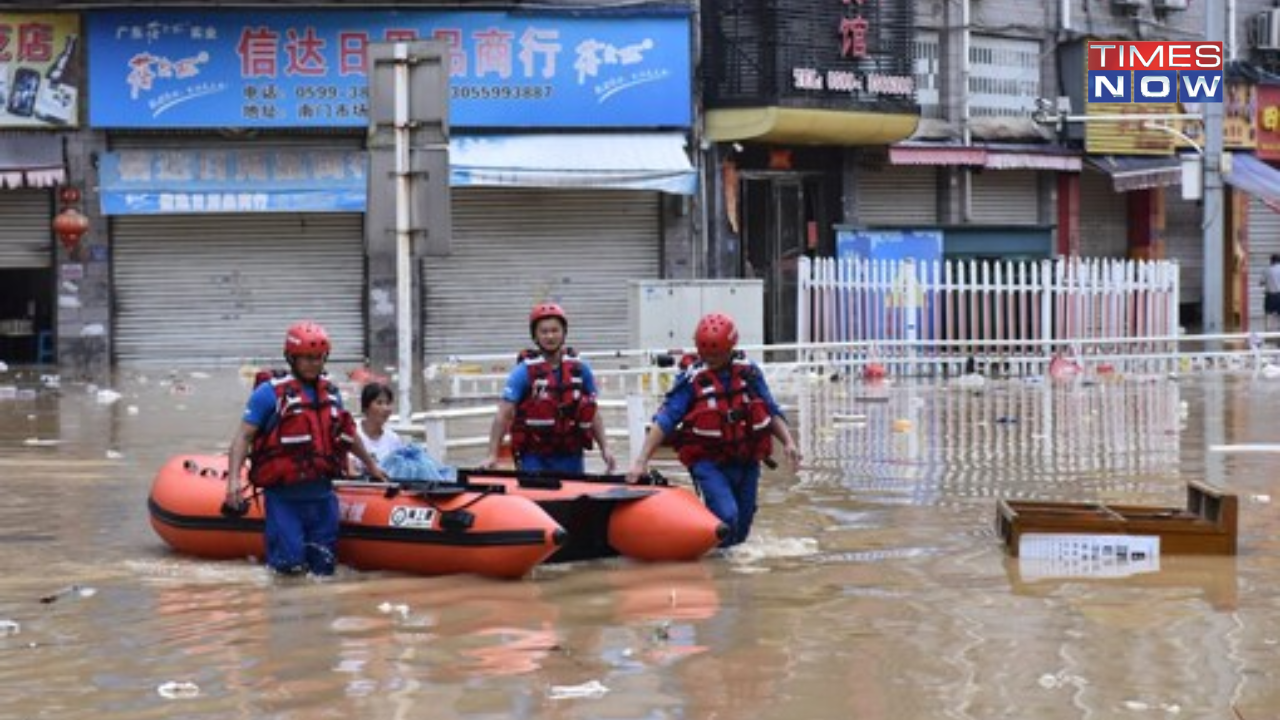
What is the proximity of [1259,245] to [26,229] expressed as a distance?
863 inches

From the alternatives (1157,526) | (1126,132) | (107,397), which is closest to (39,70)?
(107,397)

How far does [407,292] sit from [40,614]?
5.23 metres

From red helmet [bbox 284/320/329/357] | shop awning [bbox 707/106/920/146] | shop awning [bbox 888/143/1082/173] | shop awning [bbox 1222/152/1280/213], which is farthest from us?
shop awning [bbox 1222/152/1280/213]

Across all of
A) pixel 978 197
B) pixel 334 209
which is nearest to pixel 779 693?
pixel 334 209

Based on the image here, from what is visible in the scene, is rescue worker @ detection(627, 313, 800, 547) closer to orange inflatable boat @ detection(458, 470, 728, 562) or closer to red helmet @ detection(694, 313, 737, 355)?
red helmet @ detection(694, 313, 737, 355)

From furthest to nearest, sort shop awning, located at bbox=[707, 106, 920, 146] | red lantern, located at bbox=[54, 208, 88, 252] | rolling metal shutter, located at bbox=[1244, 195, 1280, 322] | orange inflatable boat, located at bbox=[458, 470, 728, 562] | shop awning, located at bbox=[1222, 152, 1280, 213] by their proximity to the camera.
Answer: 1. rolling metal shutter, located at bbox=[1244, 195, 1280, 322]
2. shop awning, located at bbox=[1222, 152, 1280, 213]
3. shop awning, located at bbox=[707, 106, 920, 146]
4. red lantern, located at bbox=[54, 208, 88, 252]
5. orange inflatable boat, located at bbox=[458, 470, 728, 562]

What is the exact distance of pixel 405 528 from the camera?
35.7 feet

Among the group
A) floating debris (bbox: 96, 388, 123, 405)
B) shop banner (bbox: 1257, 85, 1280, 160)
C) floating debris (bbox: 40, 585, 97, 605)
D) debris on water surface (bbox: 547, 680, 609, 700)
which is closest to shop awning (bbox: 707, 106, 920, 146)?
shop banner (bbox: 1257, 85, 1280, 160)

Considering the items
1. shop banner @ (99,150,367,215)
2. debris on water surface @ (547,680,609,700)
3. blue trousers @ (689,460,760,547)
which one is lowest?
debris on water surface @ (547,680,609,700)

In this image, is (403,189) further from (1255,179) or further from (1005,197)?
(1255,179)

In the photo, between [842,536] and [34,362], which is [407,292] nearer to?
[842,536]

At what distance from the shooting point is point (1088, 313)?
26.6 m

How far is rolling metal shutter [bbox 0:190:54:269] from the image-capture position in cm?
2819

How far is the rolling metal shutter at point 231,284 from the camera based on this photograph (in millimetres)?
28453
